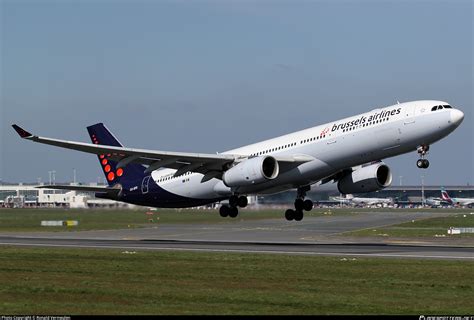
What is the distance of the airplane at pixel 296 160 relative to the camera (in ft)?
144

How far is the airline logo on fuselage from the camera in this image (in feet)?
147

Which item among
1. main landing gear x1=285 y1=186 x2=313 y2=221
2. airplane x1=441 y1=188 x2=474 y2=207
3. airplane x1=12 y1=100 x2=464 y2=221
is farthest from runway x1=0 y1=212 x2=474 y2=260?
airplane x1=441 y1=188 x2=474 y2=207

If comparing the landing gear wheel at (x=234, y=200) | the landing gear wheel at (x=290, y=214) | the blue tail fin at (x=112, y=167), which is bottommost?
the landing gear wheel at (x=290, y=214)

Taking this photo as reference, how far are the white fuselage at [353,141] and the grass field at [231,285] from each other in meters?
7.88

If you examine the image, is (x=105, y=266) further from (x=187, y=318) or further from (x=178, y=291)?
(x=187, y=318)

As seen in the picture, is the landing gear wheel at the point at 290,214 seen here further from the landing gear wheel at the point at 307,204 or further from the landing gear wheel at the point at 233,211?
the landing gear wheel at the point at 233,211

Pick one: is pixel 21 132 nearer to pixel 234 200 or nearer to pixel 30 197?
pixel 234 200

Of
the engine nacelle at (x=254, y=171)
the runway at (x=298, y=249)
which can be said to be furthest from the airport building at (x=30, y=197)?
the engine nacelle at (x=254, y=171)

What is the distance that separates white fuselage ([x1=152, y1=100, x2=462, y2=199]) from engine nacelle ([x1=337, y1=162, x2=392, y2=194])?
2937 mm

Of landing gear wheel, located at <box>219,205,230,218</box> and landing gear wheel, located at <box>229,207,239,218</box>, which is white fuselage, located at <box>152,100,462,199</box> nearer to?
landing gear wheel, located at <box>229,207,239,218</box>

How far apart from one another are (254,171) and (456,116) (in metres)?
11.8

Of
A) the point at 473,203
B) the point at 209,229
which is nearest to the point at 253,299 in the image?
the point at 209,229

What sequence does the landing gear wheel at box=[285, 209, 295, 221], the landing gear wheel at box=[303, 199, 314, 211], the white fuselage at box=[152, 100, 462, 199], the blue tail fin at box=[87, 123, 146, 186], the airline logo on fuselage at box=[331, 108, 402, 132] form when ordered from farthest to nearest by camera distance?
the blue tail fin at box=[87, 123, 146, 186] < the landing gear wheel at box=[285, 209, 295, 221] < the landing gear wheel at box=[303, 199, 314, 211] < the airline logo on fuselage at box=[331, 108, 402, 132] < the white fuselage at box=[152, 100, 462, 199]

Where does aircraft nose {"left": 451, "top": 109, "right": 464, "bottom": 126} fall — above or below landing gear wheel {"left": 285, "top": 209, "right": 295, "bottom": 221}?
above
